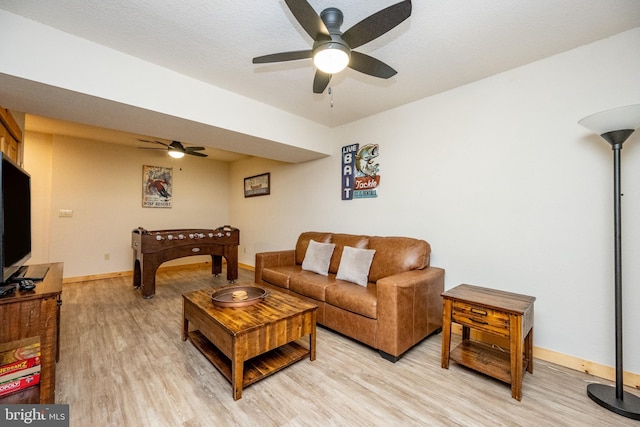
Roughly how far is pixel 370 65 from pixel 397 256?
1.81 metres

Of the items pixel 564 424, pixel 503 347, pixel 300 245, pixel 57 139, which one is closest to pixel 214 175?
pixel 57 139

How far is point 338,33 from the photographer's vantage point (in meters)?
1.63

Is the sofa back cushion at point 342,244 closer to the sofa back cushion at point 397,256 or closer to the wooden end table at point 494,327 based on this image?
the sofa back cushion at point 397,256

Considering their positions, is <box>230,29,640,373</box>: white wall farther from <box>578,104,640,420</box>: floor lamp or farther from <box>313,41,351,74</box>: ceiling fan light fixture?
<box>313,41,351,74</box>: ceiling fan light fixture

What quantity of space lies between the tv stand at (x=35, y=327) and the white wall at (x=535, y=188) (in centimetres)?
301

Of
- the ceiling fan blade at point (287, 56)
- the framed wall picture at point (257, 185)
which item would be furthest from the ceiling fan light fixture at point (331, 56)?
the framed wall picture at point (257, 185)

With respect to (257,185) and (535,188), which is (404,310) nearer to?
(535,188)

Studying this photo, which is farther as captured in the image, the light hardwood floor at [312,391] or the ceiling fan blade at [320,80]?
the ceiling fan blade at [320,80]

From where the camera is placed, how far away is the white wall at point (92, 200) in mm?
4328

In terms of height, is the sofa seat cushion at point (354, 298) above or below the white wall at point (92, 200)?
below

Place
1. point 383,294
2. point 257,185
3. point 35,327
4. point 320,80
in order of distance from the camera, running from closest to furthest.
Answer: point 35,327
point 320,80
point 383,294
point 257,185

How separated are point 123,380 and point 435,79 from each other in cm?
362

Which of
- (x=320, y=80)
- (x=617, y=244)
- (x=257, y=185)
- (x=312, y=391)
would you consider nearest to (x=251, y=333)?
(x=312, y=391)

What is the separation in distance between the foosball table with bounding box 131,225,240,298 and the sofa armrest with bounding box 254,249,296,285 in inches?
48.9
